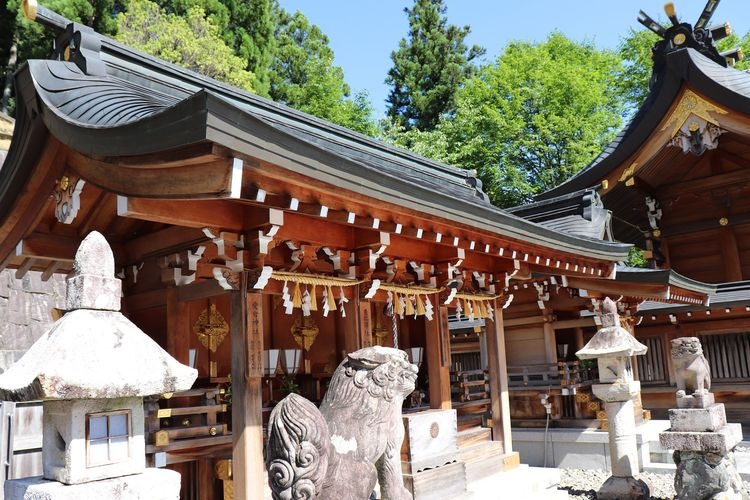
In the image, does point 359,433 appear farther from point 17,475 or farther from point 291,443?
point 17,475

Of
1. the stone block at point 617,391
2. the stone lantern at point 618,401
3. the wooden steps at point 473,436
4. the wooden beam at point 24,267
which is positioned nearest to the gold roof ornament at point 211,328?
the wooden beam at point 24,267

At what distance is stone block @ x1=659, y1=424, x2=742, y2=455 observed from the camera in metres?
7.74

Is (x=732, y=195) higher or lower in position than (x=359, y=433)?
higher

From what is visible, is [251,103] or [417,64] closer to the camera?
[251,103]

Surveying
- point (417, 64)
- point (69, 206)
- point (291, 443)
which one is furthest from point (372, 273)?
point (417, 64)

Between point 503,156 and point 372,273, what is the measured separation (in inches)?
769

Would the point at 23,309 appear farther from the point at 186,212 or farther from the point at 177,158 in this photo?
the point at 177,158

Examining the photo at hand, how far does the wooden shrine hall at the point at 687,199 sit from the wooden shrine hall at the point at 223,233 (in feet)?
15.5

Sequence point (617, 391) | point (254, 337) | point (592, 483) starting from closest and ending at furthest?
point (254, 337)
point (617, 391)
point (592, 483)

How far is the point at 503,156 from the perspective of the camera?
25.6 meters

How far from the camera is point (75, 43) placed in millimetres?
6609

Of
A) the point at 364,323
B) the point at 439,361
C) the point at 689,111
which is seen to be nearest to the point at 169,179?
the point at 364,323

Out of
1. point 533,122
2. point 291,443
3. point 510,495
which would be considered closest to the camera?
point 291,443

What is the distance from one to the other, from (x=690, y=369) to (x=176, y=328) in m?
6.78
